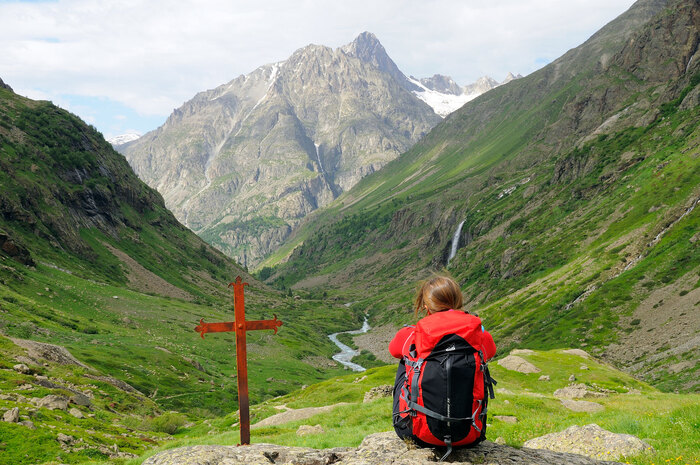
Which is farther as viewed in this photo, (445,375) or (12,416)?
(12,416)

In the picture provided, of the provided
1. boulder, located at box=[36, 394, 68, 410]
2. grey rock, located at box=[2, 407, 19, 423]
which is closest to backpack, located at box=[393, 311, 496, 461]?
grey rock, located at box=[2, 407, 19, 423]

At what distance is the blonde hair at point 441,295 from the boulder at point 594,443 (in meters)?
7.20

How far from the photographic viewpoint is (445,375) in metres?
8.75

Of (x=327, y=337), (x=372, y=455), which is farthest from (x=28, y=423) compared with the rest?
(x=327, y=337)

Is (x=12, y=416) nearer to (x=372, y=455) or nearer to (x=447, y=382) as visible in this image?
(x=372, y=455)

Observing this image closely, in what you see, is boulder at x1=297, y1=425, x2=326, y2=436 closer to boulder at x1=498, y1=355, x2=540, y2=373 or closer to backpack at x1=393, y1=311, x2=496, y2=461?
backpack at x1=393, y1=311, x2=496, y2=461

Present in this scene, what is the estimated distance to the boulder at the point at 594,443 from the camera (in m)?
12.6

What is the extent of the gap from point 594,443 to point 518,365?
50825mm

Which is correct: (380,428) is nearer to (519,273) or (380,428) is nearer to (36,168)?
(519,273)

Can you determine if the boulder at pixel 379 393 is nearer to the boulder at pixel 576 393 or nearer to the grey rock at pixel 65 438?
the boulder at pixel 576 393

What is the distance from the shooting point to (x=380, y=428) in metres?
22.5

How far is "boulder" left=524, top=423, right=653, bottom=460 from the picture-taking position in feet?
41.2

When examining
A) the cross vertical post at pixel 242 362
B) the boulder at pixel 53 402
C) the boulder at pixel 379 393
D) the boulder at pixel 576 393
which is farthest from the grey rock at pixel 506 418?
the boulder at pixel 53 402

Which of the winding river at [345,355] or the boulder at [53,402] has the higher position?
the boulder at [53,402]
